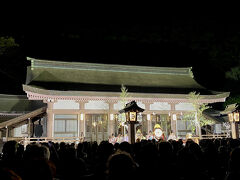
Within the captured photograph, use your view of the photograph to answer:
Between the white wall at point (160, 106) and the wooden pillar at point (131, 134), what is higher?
the white wall at point (160, 106)

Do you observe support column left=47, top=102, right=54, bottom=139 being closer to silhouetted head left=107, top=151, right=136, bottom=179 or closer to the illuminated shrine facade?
the illuminated shrine facade

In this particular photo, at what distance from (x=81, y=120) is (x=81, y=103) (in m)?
1.52

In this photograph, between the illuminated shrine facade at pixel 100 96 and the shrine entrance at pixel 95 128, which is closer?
the illuminated shrine facade at pixel 100 96

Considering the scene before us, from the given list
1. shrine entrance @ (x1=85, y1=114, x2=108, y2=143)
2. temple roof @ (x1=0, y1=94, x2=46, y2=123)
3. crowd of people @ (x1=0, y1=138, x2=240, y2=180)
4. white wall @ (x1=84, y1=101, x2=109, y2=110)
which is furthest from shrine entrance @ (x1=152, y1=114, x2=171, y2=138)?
crowd of people @ (x1=0, y1=138, x2=240, y2=180)

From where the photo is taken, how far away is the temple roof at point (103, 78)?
73.6 feet

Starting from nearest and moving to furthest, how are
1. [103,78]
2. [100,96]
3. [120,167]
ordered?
1. [120,167]
2. [100,96]
3. [103,78]

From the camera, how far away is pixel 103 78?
25.5 meters

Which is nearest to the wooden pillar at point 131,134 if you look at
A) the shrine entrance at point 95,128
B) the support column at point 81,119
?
the support column at point 81,119

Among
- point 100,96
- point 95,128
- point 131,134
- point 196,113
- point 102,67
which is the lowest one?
point 131,134

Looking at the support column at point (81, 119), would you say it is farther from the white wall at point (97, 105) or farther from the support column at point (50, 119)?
the support column at point (50, 119)

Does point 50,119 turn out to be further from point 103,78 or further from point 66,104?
point 103,78

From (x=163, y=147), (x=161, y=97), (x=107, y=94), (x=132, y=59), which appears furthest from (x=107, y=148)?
(x=132, y=59)

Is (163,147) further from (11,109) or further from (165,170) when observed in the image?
(11,109)

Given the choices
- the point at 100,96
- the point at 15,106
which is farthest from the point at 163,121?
the point at 15,106
